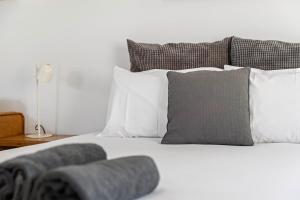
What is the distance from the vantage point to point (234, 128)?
187 cm

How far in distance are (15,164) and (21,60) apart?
2117mm

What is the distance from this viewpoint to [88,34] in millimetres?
2816

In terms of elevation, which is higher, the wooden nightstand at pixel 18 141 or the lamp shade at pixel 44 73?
the lamp shade at pixel 44 73

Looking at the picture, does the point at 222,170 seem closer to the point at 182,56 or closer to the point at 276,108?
the point at 276,108

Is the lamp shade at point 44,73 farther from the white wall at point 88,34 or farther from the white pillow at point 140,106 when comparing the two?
the white pillow at point 140,106

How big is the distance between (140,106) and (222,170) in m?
0.86

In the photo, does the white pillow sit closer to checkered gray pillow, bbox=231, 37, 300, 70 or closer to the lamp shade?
checkered gray pillow, bbox=231, 37, 300, 70

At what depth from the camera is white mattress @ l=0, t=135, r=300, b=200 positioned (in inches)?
43.1

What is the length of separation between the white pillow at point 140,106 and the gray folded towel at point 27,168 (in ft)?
3.37

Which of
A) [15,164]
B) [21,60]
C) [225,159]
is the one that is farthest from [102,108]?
[15,164]

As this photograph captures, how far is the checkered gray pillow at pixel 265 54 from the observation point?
219cm

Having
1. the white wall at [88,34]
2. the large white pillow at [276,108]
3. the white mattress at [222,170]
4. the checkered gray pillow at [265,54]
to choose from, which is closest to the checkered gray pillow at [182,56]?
the checkered gray pillow at [265,54]

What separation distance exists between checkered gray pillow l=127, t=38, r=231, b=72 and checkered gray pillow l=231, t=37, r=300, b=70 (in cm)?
7

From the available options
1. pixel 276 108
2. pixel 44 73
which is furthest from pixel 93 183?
pixel 44 73
